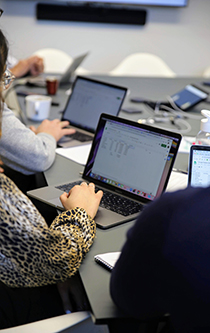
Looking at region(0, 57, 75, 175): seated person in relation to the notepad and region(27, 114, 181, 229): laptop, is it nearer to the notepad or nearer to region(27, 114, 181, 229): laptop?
region(27, 114, 181, 229): laptop

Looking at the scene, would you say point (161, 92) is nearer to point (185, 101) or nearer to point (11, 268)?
point (185, 101)

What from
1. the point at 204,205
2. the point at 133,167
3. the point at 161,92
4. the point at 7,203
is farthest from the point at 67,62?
the point at 204,205

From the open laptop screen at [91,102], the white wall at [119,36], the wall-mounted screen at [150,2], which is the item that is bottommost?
the open laptop screen at [91,102]

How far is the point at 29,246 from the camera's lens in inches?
29.5

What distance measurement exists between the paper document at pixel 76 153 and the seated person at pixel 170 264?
0.78 m

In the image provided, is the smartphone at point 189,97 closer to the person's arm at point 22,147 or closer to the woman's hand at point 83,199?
the person's arm at point 22,147

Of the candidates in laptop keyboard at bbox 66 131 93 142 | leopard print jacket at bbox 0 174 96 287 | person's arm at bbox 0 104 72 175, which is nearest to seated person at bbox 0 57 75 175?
person's arm at bbox 0 104 72 175

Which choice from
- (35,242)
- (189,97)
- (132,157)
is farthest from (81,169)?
(189,97)

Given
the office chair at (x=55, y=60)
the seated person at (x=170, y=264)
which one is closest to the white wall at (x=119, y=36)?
the office chair at (x=55, y=60)

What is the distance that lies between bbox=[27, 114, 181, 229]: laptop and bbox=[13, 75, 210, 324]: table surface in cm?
6

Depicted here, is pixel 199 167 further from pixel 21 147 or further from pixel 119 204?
pixel 21 147

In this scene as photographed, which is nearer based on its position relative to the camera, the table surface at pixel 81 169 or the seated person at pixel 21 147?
the table surface at pixel 81 169

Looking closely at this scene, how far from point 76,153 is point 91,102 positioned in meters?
0.33

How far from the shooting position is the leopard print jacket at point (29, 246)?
2.43ft
